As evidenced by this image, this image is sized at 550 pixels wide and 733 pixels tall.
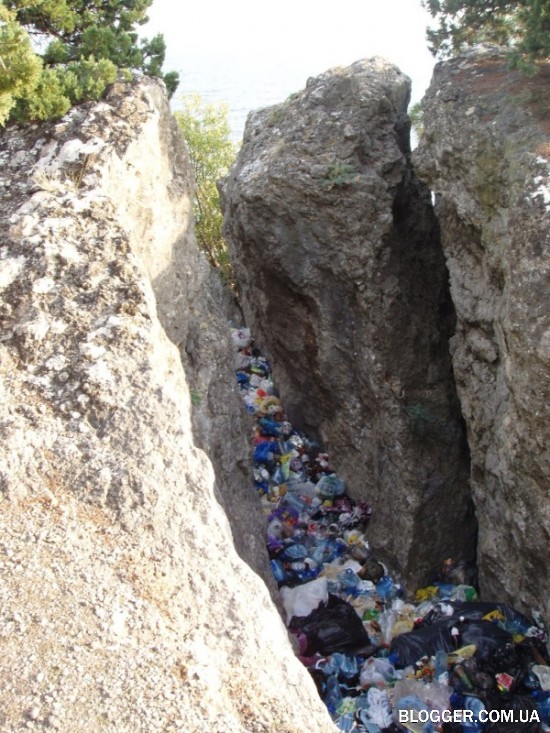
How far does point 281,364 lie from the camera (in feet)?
34.0

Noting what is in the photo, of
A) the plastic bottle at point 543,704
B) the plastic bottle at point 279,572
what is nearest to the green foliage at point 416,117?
the plastic bottle at point 279,572

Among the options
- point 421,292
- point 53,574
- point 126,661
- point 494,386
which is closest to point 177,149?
point 421,292

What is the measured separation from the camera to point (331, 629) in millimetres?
7148

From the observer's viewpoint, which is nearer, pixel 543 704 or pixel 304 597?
pixel 543 704

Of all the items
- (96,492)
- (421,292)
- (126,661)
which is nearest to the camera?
(126,661)

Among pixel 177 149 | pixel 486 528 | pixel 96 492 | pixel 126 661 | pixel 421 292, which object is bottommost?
pixel 486 528

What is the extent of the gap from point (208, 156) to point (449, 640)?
392 inches

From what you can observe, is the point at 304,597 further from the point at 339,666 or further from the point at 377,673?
the point at 377,673

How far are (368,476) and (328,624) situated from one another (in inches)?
93.7

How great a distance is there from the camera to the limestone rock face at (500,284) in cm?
586

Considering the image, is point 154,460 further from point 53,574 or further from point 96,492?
point 53,574

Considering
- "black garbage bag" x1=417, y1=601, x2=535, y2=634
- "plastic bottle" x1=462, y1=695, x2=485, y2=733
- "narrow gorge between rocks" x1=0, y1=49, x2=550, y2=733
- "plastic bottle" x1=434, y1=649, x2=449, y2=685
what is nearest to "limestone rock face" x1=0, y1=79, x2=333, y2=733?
"narrow gorge between rocks" x1=0, y1=49, x2=550, y2=733

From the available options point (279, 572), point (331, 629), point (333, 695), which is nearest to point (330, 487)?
point (279, 572)

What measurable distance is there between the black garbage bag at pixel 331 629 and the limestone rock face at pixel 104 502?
1383 millimetres
